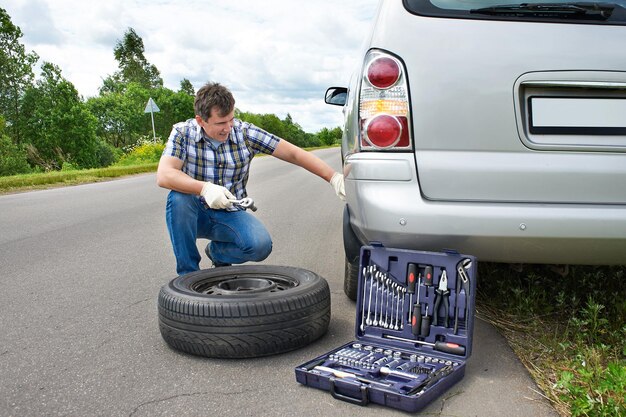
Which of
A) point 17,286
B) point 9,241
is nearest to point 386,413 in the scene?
point 17,286

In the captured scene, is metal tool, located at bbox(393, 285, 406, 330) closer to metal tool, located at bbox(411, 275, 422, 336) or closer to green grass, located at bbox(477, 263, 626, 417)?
metal tool, located at bbox(411, 275, 422, 336)

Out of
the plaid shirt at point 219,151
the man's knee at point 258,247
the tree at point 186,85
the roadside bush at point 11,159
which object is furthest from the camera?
the tree at point 186,85

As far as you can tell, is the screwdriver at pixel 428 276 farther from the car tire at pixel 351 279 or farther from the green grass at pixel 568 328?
the car tire at pixel 351 279

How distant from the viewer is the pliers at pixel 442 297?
2750mm

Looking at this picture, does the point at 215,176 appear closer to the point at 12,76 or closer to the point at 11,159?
the point at 11,159

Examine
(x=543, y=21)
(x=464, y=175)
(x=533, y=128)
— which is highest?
(x=543, y=21)

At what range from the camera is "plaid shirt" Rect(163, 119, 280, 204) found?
382cm

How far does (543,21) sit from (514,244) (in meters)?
0.93

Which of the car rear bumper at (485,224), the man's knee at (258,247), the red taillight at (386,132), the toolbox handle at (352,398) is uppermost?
the red taillight at (386,132)

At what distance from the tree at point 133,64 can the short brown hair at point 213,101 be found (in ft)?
267

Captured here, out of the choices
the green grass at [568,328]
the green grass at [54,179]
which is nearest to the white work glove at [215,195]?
the green grass at [568,328]

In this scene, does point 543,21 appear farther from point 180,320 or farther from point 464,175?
point 180,320

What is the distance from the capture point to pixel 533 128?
262cm

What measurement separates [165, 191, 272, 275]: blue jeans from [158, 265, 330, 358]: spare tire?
0.80m
